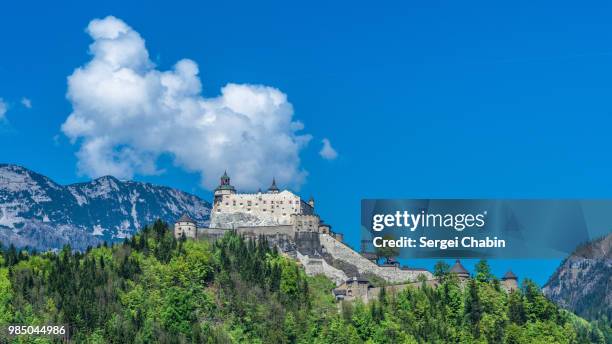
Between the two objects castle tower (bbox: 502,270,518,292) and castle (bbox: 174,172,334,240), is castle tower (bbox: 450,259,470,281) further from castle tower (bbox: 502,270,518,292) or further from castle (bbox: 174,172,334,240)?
castle (bbox: 174,172,334,240)

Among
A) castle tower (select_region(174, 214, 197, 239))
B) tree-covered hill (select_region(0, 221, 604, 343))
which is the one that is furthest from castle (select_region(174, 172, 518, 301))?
tree-covered hill (select_region(0, 221, 604, 343))

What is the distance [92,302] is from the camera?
12519 centimetres

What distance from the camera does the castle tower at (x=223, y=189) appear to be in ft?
535

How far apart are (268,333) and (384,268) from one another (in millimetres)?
24724

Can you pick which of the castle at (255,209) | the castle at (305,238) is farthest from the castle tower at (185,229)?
the castle at (255,209)

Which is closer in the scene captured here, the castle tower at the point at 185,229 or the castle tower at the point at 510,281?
the castle tower at the point at 510,281

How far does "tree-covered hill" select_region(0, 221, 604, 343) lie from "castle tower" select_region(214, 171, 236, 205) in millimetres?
21207

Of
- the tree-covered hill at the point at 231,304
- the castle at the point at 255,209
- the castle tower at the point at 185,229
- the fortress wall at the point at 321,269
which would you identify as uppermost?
the castle at the point at 255,209

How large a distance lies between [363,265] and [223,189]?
93.6 ft

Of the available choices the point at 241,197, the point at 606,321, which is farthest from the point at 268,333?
the point at 606,321

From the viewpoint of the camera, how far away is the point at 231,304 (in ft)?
425

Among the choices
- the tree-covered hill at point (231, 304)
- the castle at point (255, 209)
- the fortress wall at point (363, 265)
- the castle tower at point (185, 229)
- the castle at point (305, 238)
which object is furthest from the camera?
the castle at point (255, 209)

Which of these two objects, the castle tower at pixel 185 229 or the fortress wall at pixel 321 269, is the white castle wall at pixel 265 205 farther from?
the fortress wall at pixel 321 269

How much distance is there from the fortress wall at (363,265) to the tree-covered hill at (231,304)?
5.70 metres
